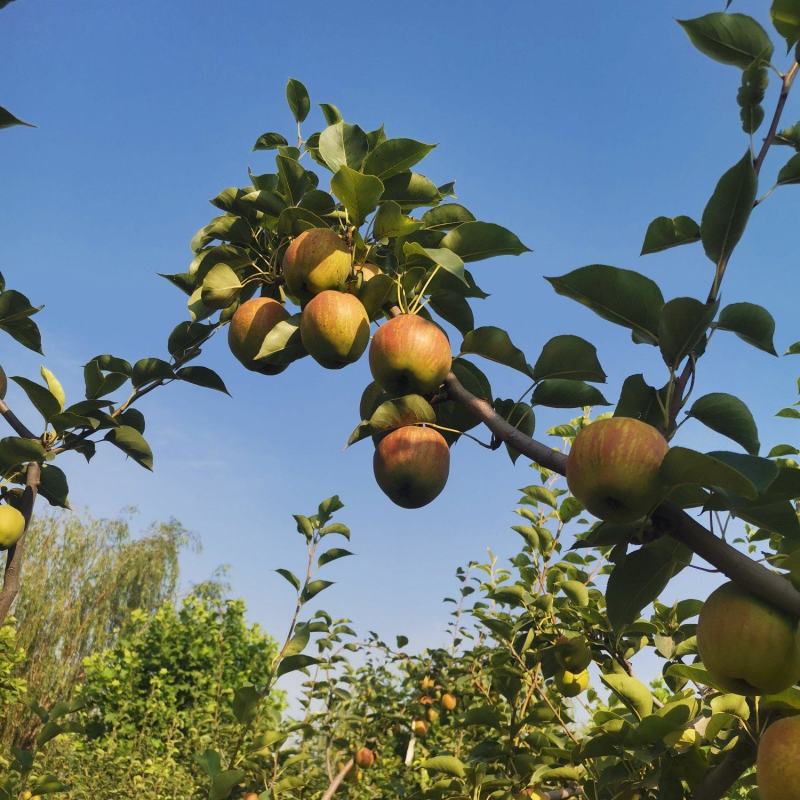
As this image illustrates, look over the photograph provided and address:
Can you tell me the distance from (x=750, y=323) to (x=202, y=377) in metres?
1.73

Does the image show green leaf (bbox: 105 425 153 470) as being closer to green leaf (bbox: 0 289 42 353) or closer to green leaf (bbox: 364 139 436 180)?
green leaf (bbox: 0 289 42 353)

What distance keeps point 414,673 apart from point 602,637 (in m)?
3.29

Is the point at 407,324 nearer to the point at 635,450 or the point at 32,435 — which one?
the point at 635,450

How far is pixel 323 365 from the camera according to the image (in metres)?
1.66

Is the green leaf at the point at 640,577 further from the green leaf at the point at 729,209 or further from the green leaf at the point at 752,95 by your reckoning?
the green leaf at the point at 752,95

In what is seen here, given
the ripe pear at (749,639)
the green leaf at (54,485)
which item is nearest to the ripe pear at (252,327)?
the green leaf at (54,485)

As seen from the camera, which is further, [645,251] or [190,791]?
[190,791]

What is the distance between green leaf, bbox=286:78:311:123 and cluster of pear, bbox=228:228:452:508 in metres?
0.75

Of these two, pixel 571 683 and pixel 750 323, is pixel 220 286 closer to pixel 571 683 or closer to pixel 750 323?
pixel 750 323

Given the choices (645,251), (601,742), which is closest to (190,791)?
(601,742)

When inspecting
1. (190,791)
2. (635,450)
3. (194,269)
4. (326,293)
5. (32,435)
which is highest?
(194,269)

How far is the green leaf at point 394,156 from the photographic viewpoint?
1.60 meters

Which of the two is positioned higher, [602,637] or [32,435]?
[32,435]

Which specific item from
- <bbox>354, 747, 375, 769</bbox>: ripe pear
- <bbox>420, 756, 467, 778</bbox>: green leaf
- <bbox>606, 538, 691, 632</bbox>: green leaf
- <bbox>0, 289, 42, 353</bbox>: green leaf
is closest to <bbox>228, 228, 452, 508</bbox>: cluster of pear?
<bbox>606, 538, 691, 632</bbox>: green leaf
